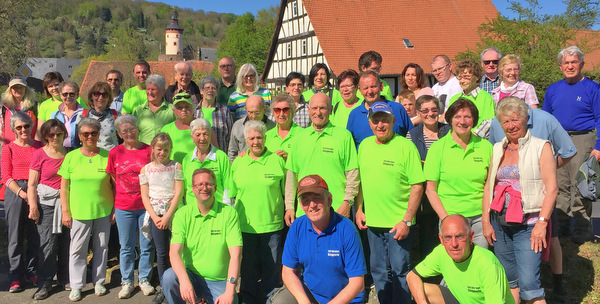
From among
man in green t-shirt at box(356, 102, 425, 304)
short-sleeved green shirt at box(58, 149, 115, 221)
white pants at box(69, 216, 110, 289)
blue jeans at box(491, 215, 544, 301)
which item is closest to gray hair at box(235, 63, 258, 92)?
short-sleeved green shirt at box(58, 149, 115, 221)

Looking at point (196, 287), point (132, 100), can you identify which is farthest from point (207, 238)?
point (132, 100)

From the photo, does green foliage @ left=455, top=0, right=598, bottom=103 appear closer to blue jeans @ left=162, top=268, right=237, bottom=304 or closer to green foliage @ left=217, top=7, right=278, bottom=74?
blue jeans @ left=162, top=268, right=237, bottom=304

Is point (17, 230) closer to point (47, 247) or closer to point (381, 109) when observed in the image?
point (47, 247)

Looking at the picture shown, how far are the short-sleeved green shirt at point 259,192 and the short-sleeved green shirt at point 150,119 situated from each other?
1711 mm

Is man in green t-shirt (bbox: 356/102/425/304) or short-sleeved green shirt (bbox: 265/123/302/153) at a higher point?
short-sleeved green shirt (bbox: 265/123/302/153)

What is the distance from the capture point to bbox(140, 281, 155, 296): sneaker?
19.8 feet

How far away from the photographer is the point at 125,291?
6000mm

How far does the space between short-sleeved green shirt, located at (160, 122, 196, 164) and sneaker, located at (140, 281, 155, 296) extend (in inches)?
55.1

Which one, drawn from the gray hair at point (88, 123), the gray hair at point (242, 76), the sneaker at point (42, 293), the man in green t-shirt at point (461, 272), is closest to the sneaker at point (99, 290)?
the sneaker at point (42, 293)

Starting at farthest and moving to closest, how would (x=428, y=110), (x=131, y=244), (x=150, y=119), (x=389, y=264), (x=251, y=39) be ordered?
(x=251, y=39) < (x=150, y=119) < (x=131, y=244) < (x=428, y=110) < (x=389, y=264)

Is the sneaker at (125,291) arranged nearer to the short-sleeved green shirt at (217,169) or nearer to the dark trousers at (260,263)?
the short-sleeved green shirt at (217,169)

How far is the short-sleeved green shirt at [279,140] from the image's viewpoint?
5703 millimetres

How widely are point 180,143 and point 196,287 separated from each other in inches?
70.2

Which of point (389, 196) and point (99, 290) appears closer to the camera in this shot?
point (389, 196)
